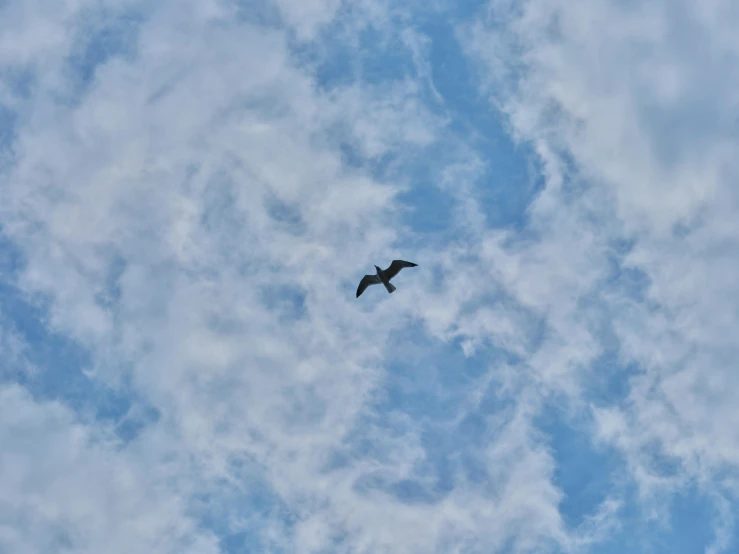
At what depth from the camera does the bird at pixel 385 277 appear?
169875 mm

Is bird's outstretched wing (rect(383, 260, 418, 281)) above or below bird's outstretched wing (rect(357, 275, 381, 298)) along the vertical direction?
below

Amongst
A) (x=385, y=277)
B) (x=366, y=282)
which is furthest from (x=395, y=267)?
(x=366, y=282)

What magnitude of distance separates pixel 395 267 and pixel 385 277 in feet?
6.06

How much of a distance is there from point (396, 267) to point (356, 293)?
625 cm

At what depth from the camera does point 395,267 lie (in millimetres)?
170375

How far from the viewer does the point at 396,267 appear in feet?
559

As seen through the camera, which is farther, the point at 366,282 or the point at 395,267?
the point at 366,282

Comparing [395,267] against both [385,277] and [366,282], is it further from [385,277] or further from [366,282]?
[366,282]

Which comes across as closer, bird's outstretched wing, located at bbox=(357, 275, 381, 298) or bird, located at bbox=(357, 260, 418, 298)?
bird, located at bbox=(357, 260, 418, 298)

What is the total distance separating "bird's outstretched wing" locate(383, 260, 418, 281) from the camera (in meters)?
170

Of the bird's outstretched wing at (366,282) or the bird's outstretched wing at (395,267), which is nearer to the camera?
the bird's outstretched wing at (395,267)

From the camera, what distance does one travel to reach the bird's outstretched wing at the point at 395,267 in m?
170

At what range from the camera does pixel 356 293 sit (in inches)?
6821

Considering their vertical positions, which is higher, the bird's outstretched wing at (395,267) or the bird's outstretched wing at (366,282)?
the bird's outstretched wing at (366,282)
